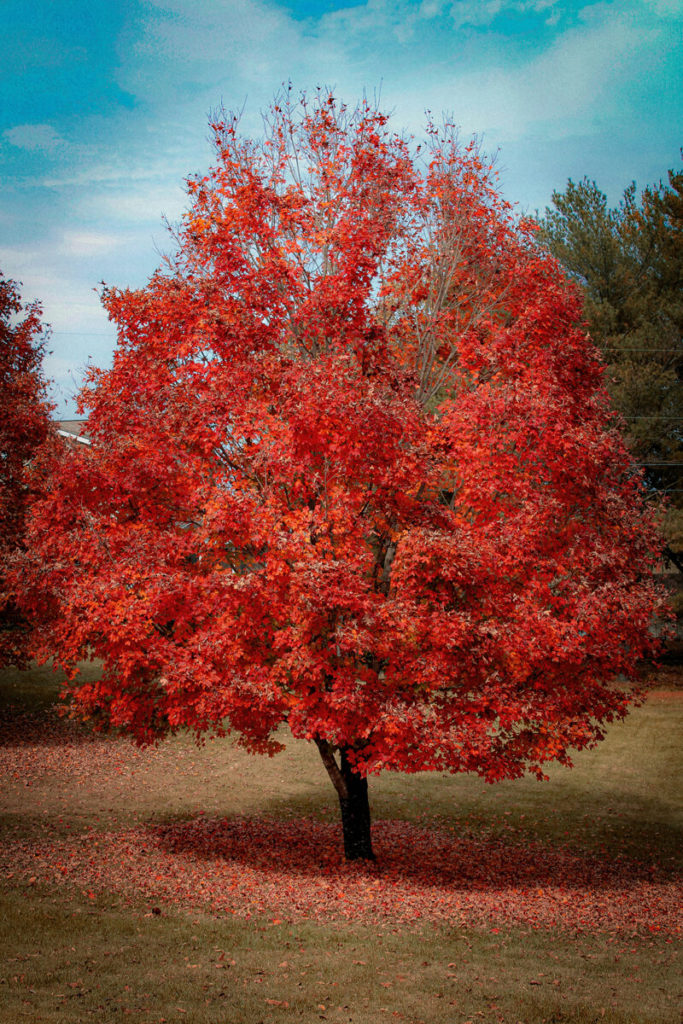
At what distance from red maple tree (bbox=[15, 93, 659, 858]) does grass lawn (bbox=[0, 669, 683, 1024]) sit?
1991mm

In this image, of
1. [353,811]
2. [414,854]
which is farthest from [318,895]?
[414,854]

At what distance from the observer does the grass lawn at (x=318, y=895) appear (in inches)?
306

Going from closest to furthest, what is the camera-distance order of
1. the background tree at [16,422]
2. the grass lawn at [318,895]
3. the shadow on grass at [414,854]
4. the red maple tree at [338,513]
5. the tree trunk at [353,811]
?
the grass lawn at [318,895], the red maple tree at [338,513], the shadow on grass at [414,854], the tree trunk at [353,811], the background tree at [16,422]

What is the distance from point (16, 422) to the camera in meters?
20.2

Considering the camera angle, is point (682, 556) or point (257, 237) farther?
point (682, 556)

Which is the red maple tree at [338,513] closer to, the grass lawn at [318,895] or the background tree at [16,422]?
the grass lawn at [318,895]

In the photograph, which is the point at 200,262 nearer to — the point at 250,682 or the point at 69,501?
the point at 69,501

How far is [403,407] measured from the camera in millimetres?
11414

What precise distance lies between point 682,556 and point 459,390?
22.5 m

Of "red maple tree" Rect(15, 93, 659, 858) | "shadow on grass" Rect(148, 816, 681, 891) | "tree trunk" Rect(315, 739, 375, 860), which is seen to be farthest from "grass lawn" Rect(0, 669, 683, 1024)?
"red maple tree" Rect(15, 93, 659, 858)

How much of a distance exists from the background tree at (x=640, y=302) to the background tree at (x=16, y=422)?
18.7 metres

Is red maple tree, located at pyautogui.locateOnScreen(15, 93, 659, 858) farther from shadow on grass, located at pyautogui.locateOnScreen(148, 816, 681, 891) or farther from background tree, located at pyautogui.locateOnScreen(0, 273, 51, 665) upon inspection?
background tree, located at pyautogui.locateOnScreen(0, 273, 51, 665)

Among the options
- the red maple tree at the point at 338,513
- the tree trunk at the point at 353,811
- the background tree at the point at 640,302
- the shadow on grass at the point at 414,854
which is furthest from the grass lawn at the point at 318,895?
the background tree at the point at 640,302

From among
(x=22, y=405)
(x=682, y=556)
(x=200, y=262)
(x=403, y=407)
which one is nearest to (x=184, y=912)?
(x=403, y=407)
